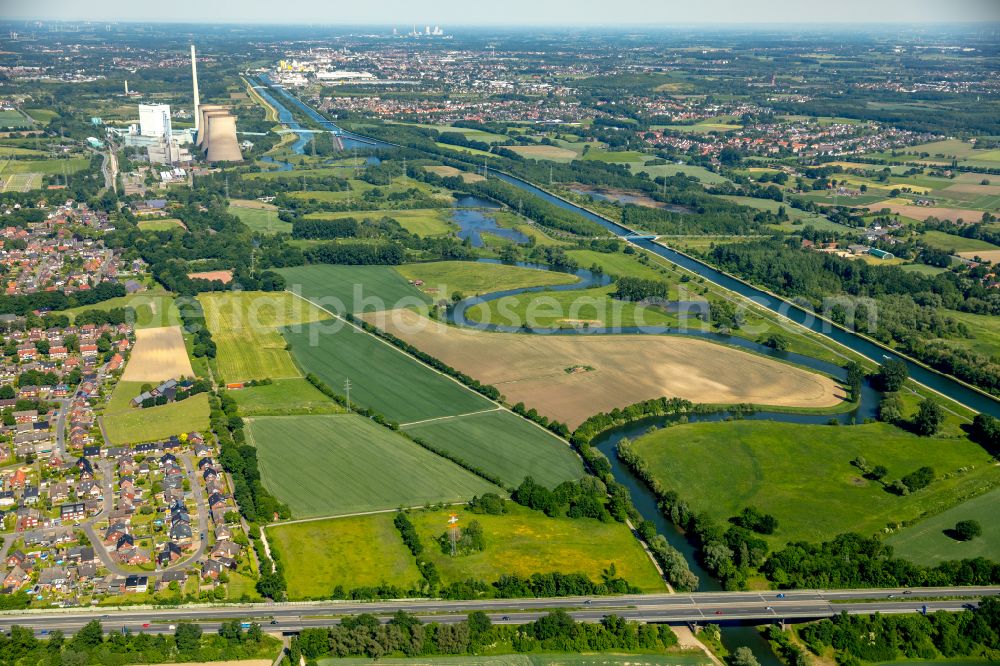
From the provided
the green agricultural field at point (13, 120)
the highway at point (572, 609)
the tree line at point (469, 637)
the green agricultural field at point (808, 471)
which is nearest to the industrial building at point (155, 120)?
the green agricultural field at point (13, 120)

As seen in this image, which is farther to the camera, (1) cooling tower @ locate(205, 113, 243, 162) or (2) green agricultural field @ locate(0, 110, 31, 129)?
(2) green agricultural field @ locate(0, 110, 31, 129)

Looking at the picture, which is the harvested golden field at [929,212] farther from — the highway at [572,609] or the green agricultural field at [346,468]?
Result: the green agricultural field at [346,468]

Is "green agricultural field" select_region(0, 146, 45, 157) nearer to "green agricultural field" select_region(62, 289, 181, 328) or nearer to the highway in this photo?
"green agricultural field" select_region(62, 289, 181, 328)

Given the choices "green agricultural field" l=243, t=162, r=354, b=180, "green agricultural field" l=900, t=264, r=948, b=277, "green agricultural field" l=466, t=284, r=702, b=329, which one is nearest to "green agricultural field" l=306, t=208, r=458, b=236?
"green agricultural field" l=243, t=162, r=354, b=180

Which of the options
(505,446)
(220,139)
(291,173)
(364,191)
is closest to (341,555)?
(505,446)

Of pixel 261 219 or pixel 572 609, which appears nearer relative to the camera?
pixel 572 609

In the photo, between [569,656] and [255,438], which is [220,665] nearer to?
[569,656]

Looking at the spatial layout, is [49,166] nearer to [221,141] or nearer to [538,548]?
[221,141]
